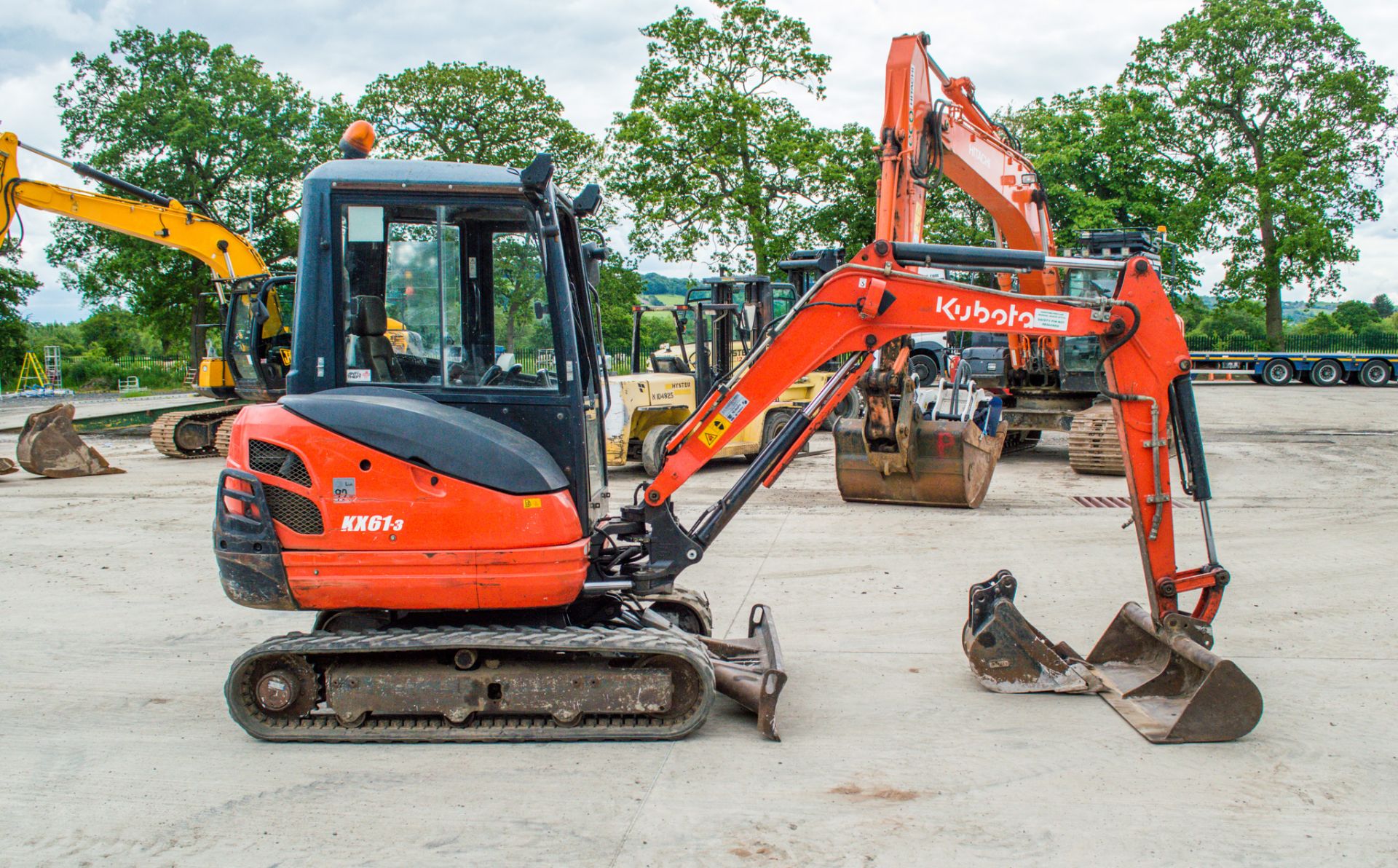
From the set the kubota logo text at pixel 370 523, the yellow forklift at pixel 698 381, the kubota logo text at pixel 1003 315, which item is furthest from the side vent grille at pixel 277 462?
the yellow forklift at pixel 698 381

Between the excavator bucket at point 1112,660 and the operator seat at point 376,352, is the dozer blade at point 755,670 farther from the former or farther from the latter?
the operator seat at point 376,352

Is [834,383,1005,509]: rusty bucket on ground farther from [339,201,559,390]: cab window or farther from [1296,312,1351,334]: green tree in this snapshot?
[1296,312,1351,334]: green tree

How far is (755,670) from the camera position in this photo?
17.4ft

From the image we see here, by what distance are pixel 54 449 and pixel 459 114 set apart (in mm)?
28341

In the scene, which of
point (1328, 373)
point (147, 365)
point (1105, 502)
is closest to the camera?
point (1105, 502)

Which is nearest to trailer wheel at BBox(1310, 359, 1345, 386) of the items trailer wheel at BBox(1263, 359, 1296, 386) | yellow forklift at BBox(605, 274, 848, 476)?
trailer wheel at BBox(1263, 359, 1296, 386)

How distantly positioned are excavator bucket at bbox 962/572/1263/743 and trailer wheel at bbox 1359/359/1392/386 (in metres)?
31.3

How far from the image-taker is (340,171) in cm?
493

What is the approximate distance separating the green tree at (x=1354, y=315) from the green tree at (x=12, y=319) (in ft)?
183

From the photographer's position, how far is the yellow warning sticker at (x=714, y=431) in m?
5.44

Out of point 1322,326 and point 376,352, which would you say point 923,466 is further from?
point 1322,326

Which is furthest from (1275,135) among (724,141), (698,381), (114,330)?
(114,330)

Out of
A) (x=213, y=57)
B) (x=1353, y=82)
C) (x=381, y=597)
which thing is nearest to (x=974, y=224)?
(x=1353, y=82)

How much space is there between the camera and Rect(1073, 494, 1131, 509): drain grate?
37.1 ft
